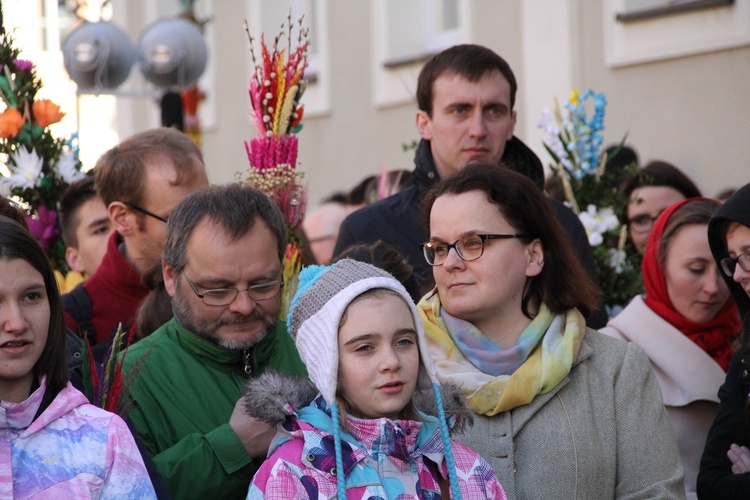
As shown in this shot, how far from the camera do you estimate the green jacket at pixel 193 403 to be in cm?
389

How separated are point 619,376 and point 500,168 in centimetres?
80

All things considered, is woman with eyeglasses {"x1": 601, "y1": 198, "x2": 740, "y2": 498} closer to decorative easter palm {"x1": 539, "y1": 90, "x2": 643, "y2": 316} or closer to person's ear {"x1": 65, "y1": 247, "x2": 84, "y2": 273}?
decorative easter palm {"x1": 539, "y1": 90, "x2": 643, "y2": 316}

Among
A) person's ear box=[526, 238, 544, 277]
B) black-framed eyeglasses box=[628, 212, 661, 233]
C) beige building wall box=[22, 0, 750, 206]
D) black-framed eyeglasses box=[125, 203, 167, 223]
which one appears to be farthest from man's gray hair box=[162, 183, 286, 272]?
beige building wall box=[22, 0, 750, 206]

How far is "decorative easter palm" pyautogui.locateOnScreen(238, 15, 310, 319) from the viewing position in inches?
207

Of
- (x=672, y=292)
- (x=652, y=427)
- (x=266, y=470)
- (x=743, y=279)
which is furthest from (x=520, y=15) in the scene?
(x=266, y=470)

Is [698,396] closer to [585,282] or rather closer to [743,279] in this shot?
[743,279]

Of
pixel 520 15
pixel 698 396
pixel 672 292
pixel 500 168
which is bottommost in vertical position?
pixel 698 396

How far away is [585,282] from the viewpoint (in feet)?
15.0

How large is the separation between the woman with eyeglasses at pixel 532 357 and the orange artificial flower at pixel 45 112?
243 cm

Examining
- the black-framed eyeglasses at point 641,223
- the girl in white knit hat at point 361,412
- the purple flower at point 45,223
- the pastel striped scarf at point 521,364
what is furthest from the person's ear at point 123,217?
the black-framed eyeglasses at point 641,223

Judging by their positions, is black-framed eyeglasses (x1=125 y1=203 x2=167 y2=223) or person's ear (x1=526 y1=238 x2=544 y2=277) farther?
black-framed eyeglasses (x1=125 y1=203 x2=167 y2=223)

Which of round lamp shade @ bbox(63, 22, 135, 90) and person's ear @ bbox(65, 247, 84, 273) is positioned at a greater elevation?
round lamp shade @ bbox(63, 22, 135, 90)

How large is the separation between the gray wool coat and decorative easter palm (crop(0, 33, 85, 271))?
9.30 ft

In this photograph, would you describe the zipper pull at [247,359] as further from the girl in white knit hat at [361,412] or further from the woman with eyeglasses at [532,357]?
the woman with eyeglasses at [532,357]
